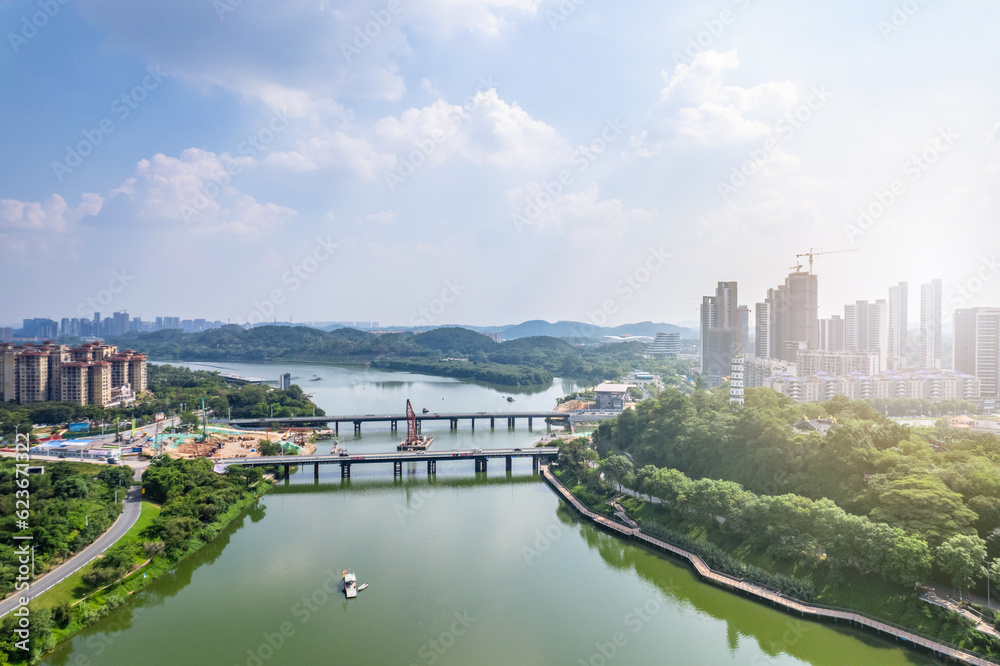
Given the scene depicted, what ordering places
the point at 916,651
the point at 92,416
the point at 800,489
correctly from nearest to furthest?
the point at 916,651 < the point at 800,489 < the point at 92,416

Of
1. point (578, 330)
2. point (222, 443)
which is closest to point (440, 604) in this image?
point (222, 443)

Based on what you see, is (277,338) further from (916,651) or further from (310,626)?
(916,651)

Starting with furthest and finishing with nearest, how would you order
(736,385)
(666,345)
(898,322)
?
(666,345) < (898,322) < (736,385)

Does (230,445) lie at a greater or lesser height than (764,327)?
lesser

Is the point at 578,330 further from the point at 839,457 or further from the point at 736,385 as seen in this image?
the point at 839,457

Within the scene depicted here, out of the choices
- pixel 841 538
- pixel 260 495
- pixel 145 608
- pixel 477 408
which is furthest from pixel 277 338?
pixel 841 538

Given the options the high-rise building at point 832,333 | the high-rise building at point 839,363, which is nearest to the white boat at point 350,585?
the high-rise building at point 839,363
